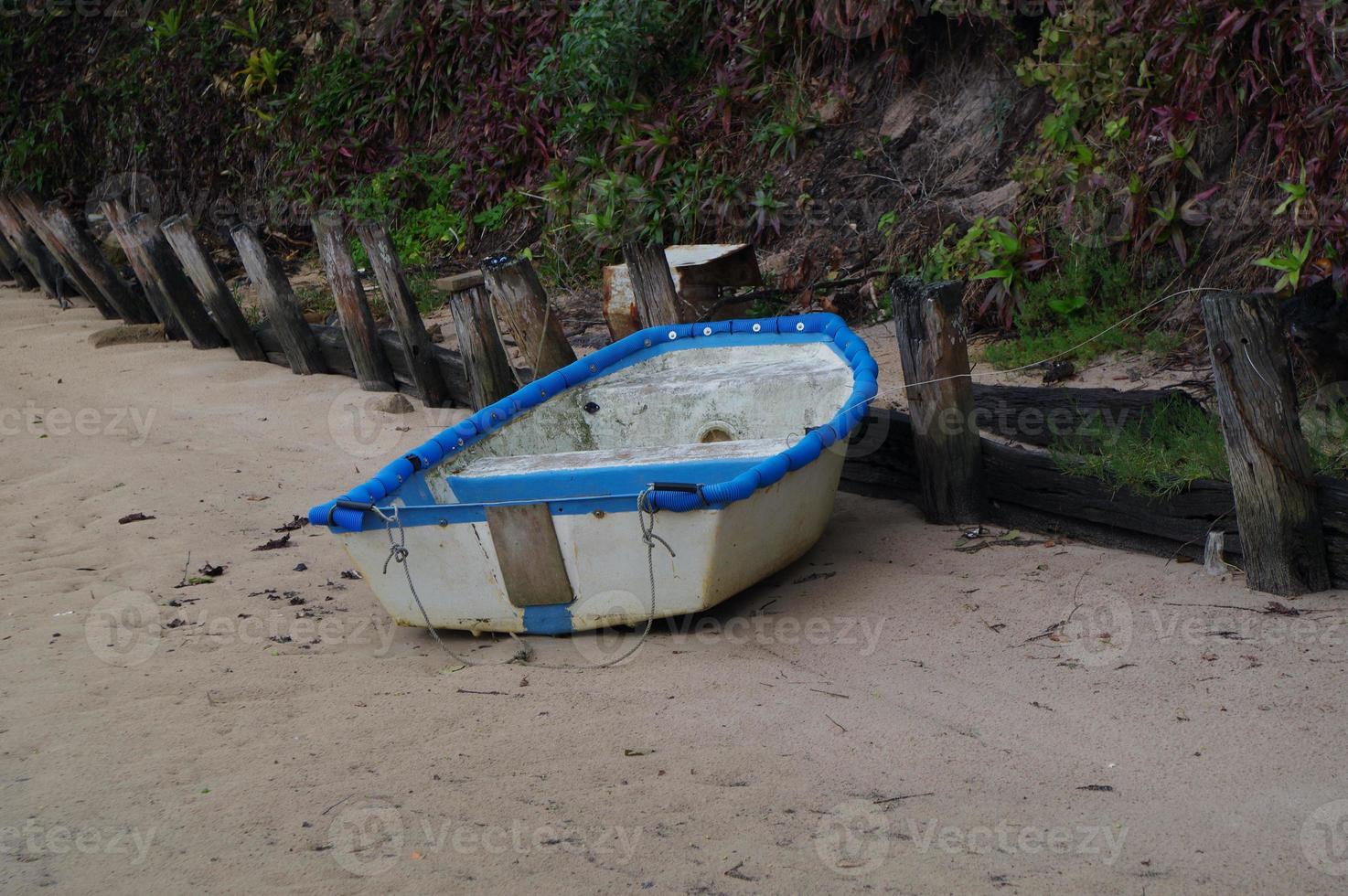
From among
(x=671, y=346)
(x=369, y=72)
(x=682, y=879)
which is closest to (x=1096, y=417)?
(x=671, y=346)

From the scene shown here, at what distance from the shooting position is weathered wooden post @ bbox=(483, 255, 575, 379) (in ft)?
18.9

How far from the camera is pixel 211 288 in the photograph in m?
7.86

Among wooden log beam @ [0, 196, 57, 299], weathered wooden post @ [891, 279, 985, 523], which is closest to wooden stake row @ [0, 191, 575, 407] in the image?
wooden log beam @ [0, 196, 57, 299]

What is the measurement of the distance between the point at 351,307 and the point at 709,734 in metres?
4.50

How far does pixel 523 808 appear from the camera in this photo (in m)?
2.90

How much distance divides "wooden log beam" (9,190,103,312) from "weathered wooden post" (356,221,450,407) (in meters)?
3.95

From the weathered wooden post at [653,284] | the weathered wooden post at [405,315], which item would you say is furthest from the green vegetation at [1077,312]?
the weathered wooden post at [405,315]

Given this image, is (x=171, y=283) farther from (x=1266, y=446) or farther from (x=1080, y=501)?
(x=1266, y=446)

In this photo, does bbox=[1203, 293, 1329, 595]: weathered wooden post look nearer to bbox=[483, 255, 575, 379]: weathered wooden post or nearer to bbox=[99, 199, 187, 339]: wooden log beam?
bbox=[483, 255, 575, 379]: weathered wooden post

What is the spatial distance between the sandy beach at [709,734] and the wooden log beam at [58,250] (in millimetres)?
5194

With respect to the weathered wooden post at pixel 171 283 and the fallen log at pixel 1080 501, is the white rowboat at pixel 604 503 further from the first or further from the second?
the weathered wooden post at pixel 171 283

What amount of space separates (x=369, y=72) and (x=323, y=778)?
9621 millimetres

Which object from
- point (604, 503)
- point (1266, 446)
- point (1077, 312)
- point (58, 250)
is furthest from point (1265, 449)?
point (58, 250)

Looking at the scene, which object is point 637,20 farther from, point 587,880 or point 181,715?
point 587,880
